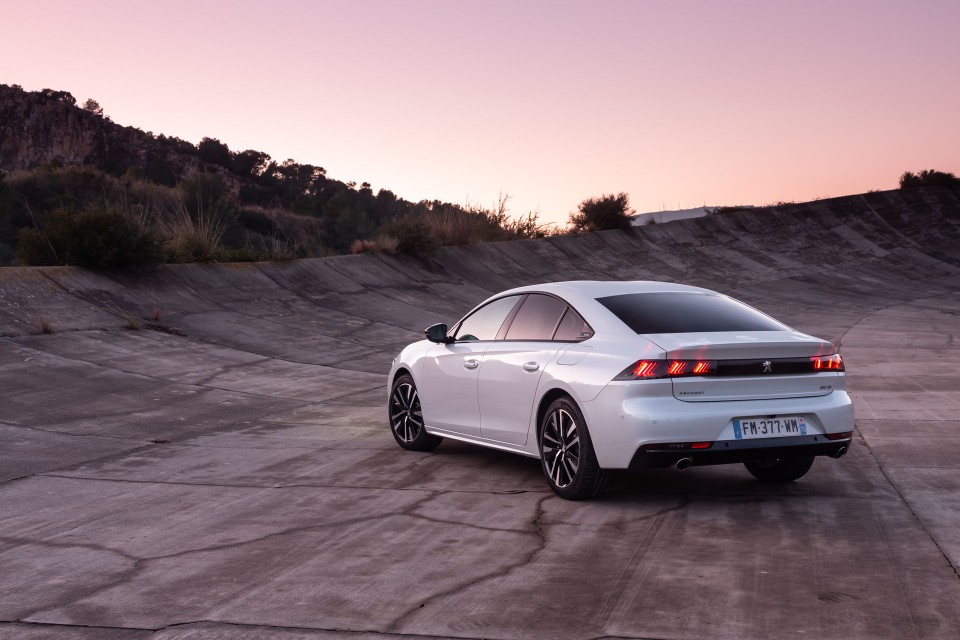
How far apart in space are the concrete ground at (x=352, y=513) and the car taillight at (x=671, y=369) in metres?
0.89

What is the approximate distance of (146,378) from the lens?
13352mm

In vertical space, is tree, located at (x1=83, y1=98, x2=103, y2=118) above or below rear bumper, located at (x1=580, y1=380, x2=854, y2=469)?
above

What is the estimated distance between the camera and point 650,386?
6789 mm

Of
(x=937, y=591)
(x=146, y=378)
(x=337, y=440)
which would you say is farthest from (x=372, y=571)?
(x=146, y=378)

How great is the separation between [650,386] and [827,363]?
4.36ft

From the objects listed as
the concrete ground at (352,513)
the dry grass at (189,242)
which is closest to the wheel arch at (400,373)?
the concrete ground at (352,513)

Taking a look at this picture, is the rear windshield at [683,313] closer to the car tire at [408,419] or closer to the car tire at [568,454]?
the car tire at [568,454]

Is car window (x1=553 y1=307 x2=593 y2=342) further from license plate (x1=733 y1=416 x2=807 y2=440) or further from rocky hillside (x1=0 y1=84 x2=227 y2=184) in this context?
rocky hillside (x1=0 y1=84 x2=227 y2=184)

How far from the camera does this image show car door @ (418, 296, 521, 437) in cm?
865

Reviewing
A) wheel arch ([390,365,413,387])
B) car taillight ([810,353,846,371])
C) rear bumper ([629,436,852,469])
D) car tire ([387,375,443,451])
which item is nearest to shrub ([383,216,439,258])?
wheel arch ([390,365,413,387])

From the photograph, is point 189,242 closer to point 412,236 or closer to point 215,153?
point 412,236

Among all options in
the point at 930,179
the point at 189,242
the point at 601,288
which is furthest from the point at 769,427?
the point at 930,179

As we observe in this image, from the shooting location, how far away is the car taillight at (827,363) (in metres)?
7.16

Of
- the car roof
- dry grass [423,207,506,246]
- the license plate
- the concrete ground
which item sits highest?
dry grass [423,207,506,246]
